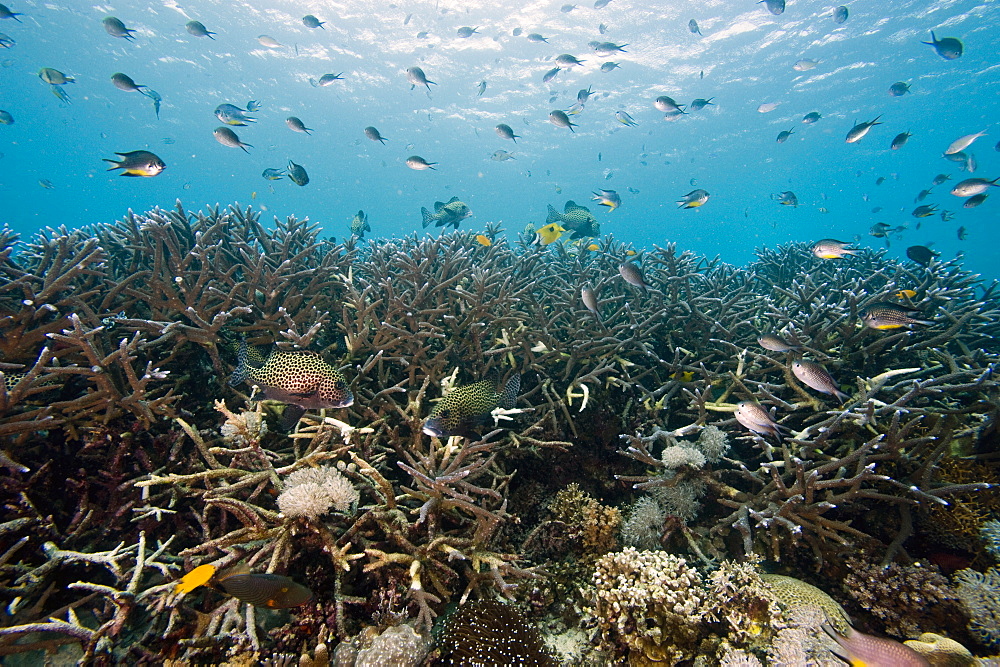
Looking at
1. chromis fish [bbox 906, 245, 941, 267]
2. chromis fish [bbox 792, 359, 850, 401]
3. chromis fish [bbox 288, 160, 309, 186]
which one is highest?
chromis fish [bbox 906, 245, 941, 267]

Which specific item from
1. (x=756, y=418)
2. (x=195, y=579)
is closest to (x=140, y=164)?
(x=195, y=579)

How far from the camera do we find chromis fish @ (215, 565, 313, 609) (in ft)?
5.72

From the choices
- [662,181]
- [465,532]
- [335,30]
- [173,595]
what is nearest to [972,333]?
[465,532]

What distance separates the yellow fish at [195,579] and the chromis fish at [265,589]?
0.13 metres

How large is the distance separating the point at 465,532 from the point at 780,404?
274 centimetres

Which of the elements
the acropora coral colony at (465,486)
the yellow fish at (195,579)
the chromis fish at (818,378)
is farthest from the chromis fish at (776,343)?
the yellow fish at (195,579)

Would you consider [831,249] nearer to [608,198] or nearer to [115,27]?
[608,198]

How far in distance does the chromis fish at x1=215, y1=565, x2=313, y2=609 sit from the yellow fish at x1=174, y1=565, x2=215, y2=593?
13 centimetres

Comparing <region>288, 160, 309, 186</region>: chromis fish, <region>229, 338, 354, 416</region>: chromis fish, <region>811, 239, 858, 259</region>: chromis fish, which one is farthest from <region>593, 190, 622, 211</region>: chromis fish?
<region>229, 338, 354, 416</region>: chromis fish

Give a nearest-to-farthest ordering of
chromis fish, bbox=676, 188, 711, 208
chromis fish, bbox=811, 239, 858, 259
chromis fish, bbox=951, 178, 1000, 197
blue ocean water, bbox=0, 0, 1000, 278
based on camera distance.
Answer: chromis fish, bbox=811, 239, 858, 259, chromis fish, bbox=676, 188, 711, 208, chromis fish, bbox=951, 178, 1000, 197, blue ocean water, bbox=0, 0, 1000, 278

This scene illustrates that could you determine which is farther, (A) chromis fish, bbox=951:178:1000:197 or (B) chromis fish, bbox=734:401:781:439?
(A) chromis fish, bbox=951:178:1000:197

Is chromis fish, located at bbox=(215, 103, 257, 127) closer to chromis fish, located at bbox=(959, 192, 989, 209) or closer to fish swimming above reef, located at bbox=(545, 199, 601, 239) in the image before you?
fish swimming above reef, located at bbox=(545, 199, 601, 239)

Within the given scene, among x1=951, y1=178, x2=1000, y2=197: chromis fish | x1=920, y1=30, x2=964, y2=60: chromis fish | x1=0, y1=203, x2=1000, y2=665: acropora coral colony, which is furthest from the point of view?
x1=920, y1=30, x2=964, y2=60: chromis fish

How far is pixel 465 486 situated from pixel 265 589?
1078mm
